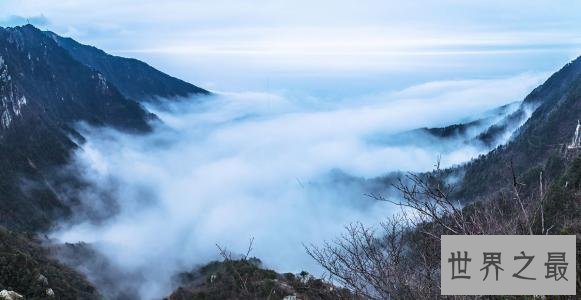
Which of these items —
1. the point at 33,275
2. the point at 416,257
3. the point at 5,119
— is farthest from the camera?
the point at 5,119

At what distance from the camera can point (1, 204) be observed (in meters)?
142

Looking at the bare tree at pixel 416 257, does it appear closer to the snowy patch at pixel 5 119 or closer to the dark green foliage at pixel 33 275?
the dark green foliage at pixel 33 275

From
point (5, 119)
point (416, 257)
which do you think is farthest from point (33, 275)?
point (5, 119)

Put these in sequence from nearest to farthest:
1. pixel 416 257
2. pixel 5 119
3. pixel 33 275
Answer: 1. pixel 416 257
2. pixel 33 275
3. pixel 5 119

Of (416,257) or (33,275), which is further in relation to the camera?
(33,275)

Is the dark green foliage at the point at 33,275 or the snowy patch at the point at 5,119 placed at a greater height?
the snowy patch at the point at 5,119

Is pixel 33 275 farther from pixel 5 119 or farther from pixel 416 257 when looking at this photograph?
pixel 5 119

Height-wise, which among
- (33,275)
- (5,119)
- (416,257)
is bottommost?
(416,257)

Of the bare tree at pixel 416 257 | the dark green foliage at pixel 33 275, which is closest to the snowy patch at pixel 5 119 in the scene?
the dark green foliage at pixel 33 275

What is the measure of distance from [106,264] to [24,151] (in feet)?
228

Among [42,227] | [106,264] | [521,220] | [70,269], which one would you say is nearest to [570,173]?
[521,220]

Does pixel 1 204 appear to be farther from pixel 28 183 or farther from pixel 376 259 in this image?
pixel 376 259

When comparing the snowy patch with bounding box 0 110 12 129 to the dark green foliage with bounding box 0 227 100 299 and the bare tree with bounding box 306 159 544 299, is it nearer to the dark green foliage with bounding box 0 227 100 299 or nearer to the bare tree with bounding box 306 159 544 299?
the dark green foliage with bounding box 0 227 100 299

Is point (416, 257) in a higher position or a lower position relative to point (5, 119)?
lower
